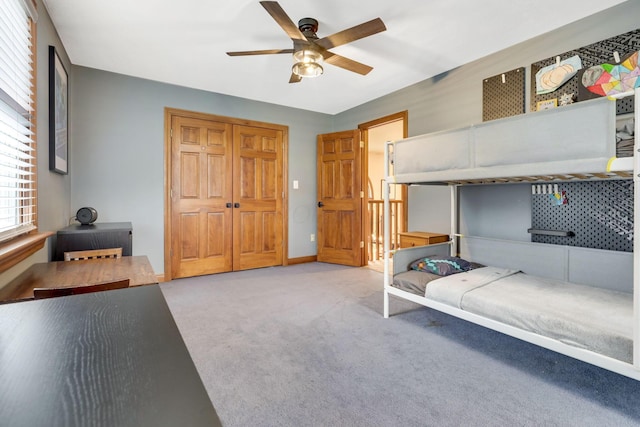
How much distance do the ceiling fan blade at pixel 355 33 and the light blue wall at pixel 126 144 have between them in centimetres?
224

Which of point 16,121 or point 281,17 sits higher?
point 281,17

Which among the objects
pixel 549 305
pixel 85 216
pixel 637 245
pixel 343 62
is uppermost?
pixel 343 62

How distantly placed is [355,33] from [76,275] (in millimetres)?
2294

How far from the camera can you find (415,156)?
2.40 metres

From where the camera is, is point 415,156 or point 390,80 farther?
point 390,80

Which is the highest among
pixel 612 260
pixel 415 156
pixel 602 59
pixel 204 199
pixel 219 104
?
pixel 219 104

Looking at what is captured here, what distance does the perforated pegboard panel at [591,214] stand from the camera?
2.17m

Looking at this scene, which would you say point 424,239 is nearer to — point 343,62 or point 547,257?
point 547,257

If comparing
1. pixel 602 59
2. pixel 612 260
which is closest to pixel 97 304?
pixel 612 260

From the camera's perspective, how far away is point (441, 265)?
2.53 meters

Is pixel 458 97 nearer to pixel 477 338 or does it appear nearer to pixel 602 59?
Answer: pixel 602 59

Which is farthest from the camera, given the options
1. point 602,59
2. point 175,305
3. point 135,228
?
point 135,228

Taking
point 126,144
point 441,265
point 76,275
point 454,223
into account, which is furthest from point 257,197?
point 76,275

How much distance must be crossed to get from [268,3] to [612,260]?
290cm
